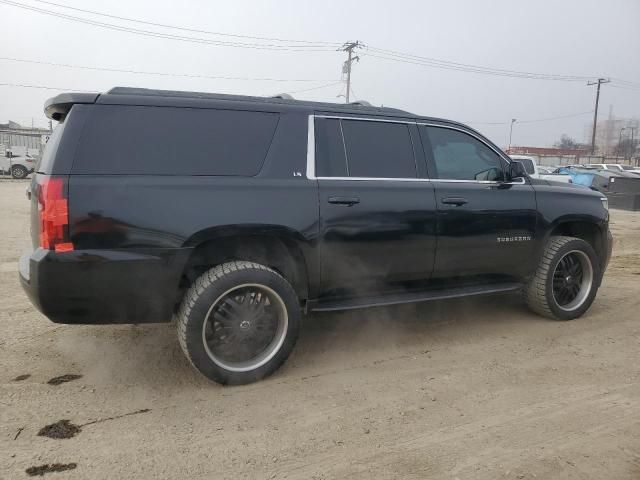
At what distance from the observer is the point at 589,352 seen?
414 cm

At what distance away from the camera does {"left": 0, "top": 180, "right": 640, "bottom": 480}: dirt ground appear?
2.59 m

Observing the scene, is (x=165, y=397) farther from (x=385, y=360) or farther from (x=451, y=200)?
(x=451, y=200)

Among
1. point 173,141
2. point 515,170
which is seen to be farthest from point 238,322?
point 515,170

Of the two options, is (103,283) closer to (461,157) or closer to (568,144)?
(461,157)

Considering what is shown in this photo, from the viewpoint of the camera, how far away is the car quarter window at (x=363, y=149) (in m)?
3.75

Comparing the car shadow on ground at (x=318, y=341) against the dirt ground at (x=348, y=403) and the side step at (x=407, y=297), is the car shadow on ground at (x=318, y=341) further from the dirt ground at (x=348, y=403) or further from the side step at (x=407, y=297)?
the side step at (x=407, y=297)

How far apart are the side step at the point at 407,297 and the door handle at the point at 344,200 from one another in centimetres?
74

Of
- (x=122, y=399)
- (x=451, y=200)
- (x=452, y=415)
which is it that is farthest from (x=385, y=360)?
(x=122, y=399)

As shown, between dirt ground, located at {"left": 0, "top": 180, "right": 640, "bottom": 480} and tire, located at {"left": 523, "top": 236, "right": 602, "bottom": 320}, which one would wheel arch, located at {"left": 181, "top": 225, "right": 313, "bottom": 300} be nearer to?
dirt ground, located at {"left": 0, "top": 180, "right": 640, "bottom": 480}

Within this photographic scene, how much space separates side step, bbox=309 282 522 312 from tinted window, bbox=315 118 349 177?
971 mm

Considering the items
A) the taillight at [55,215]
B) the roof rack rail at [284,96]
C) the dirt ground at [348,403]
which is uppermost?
the roof rack rail at [284,96]

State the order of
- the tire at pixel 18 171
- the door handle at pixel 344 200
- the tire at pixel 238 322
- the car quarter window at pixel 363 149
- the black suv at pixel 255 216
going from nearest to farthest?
the black suv at pixel 255 216 < the tire at pixel 238 322 < the door handle at pixel 344 200 < the car quarter window at pixel 363 149 < the tire at pixel 18 171

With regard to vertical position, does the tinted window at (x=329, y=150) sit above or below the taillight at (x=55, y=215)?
above

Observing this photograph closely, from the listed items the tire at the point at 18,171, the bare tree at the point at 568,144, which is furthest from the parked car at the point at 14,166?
the bare tree at the point at 568,144
